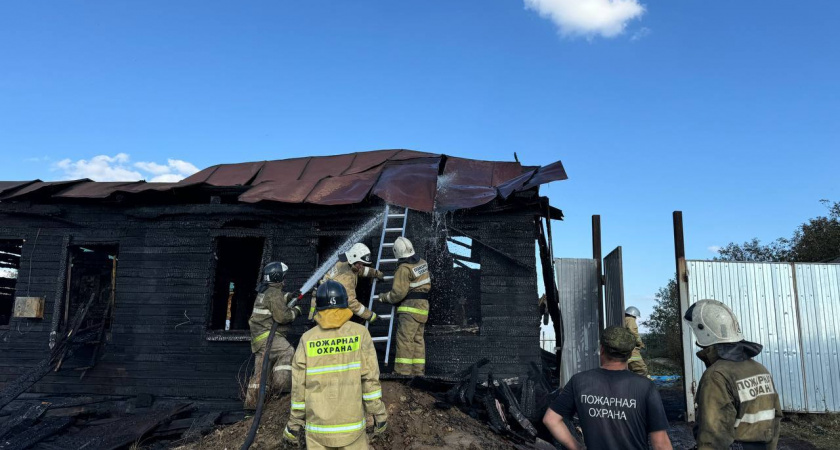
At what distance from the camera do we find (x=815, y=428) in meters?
7.81

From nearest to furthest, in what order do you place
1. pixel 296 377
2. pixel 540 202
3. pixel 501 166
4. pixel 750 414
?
1. pixel 750 414
2. pixel 296 377
3. pixel 540 202
4. pixel 501 166

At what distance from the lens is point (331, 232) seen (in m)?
8.77

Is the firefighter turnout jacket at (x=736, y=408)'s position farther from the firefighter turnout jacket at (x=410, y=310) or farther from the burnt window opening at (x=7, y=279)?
the burnt window opening at (x=7, y=279)

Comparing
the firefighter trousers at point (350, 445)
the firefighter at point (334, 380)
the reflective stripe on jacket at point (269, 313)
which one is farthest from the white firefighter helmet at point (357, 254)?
the firefighter trousers at point (350, 445)

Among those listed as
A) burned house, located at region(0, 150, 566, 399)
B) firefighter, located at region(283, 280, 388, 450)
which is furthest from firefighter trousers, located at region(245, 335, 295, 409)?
firefighter, located at region(283, 280, 388, 450)

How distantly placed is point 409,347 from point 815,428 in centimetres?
632

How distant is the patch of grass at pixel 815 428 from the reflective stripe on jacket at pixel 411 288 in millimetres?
5605

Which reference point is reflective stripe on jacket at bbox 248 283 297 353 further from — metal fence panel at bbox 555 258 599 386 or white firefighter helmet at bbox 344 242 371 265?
metal fence panel at bbox 555 258 599 386

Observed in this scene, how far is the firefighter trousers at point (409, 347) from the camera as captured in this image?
21.6 feet

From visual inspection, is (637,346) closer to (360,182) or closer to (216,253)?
(360,182)

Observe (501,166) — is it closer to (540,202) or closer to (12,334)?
(540,202)

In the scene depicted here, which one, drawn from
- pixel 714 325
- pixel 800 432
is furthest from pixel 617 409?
pixel 800 432

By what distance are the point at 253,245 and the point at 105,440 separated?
6.02 m

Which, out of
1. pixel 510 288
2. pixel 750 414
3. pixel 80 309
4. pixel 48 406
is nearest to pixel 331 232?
pixel 510 288
